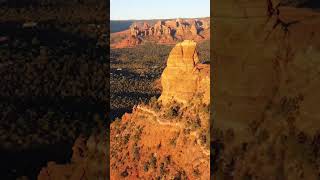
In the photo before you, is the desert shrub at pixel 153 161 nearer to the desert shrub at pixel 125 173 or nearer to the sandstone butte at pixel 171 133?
the sandstone butte at pixel 171 133

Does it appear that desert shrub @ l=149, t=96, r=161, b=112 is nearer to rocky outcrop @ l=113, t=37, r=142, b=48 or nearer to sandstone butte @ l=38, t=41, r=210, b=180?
sandstone butte @ l=38, t=41, r=210, b=180

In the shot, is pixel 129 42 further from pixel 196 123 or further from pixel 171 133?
pixel 196 123

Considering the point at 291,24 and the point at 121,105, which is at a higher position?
the point at 291,24

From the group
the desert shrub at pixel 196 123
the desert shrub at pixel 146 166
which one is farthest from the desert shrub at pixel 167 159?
the desert shrub at pixel 196 123

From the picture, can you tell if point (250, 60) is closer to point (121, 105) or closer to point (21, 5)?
point (21, 5)

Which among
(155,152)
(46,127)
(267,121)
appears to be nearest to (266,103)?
(267,121)

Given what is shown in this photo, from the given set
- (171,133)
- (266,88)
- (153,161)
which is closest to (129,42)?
(171,133)

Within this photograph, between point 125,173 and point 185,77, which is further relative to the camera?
point 185,77

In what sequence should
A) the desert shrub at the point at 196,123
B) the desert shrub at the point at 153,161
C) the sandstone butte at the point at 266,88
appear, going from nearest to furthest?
the sandstone butte at the point at 266,88
the desert shrub at the point at 196,123
the desert shrub at the point at 153,161
